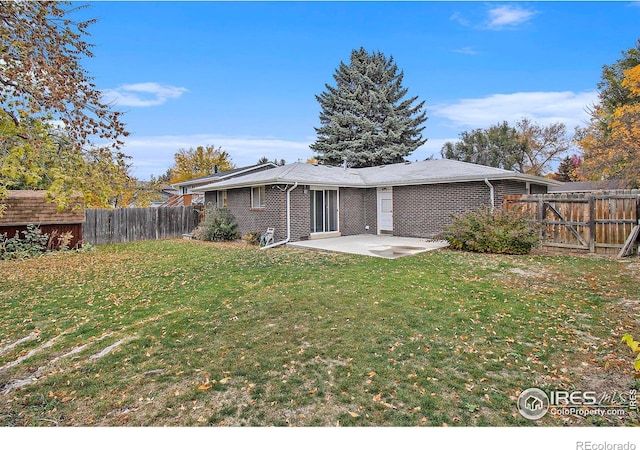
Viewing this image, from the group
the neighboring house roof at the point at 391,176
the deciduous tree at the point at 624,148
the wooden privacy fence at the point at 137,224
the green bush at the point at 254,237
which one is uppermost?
the deciduous tree at the point at 624,148

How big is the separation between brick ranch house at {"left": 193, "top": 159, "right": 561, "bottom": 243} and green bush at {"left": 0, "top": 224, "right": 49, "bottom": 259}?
6759 mm

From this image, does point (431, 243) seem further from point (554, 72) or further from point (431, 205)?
point (554, 72)

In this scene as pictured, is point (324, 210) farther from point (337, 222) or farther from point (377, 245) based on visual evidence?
point (377, 245)

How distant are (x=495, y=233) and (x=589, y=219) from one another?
273 cm

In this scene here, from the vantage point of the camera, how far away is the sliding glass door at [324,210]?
45.7 ft

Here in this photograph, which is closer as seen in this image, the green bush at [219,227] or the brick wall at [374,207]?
the brick wall at [374,207]

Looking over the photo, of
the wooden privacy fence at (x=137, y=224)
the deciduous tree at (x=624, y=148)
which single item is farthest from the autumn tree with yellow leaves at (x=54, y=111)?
the deciduous tree at (x=624, y=148)

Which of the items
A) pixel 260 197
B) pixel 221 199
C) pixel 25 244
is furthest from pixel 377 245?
pixel 25 244

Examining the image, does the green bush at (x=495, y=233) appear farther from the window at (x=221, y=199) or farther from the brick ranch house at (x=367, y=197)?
the window at (x=221, y=199)

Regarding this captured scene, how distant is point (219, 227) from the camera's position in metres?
14.9

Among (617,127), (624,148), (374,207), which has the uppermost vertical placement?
(617,127)

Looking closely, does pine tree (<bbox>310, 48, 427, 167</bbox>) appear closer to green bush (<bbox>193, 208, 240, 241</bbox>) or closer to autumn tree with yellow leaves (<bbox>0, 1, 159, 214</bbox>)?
green bush (<bbox>193, 208, 240, 241</bbox>)

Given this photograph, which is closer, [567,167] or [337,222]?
[337,222]

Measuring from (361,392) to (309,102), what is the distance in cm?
3161
